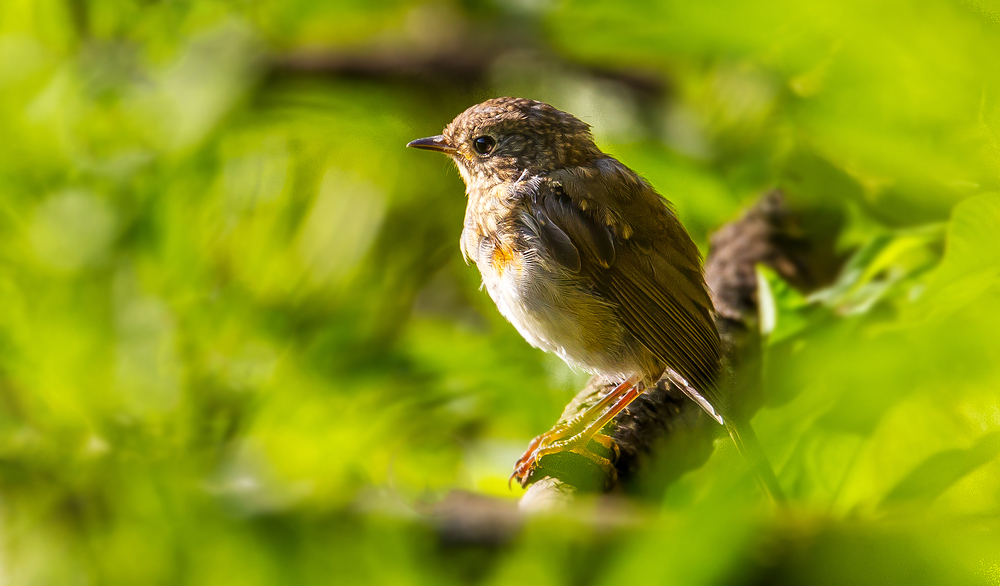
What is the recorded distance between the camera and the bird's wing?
1.17 metres

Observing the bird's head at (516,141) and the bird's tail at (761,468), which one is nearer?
the bird's tail at (761,468)

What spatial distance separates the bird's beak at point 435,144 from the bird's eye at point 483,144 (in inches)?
1.5

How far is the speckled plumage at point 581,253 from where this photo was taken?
3.81ft

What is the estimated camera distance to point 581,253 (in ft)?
3.92

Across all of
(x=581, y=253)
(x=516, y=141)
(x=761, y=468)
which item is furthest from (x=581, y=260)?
(x=761, y=468)

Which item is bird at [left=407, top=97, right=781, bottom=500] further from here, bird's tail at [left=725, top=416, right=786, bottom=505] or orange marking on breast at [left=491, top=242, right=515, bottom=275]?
bird's tail at [left=725, top=416, right=786, bottom=505]

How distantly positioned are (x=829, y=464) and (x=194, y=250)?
930 mm

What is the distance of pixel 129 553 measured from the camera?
2.73 feet

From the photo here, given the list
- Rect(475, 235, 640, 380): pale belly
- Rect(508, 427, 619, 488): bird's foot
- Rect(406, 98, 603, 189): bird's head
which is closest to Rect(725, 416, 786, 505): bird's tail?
Rect(508, 427, 619, 488): bird's foot

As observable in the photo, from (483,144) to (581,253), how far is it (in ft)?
0.92

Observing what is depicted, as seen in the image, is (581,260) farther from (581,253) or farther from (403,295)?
(403,295)

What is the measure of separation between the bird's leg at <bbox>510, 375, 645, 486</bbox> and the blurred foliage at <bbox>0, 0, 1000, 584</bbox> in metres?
0.03

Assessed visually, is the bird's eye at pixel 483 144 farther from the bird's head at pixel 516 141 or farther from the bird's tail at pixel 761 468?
the bird's tail at pixel 761 468

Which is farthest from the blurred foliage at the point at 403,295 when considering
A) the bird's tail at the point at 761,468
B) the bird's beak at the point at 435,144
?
the bird's beak at the point at 435,144
